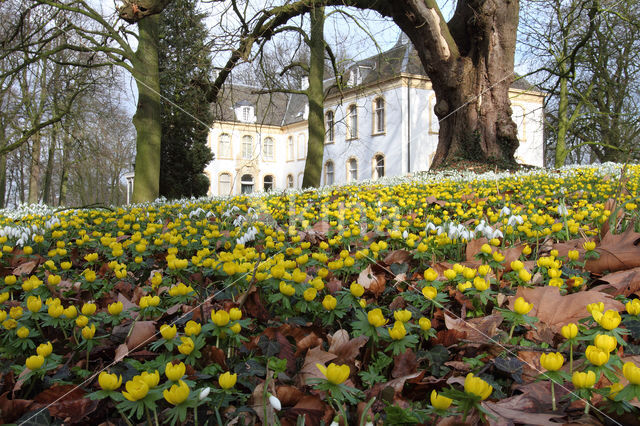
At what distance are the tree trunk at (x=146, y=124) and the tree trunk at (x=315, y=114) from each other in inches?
188

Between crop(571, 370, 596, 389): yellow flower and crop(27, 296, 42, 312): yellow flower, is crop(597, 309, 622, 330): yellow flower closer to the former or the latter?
crop(571, 370, 596, 389): yellow flower

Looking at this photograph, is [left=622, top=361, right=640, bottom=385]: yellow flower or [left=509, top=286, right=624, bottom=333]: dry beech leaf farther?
[left=509, top=286, right=624, bottom=333]: dry beech leaf

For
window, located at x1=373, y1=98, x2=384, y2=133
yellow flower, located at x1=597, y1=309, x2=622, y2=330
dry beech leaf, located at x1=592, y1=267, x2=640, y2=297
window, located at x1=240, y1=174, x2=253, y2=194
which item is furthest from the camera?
window, located at x1=240, y1=174, x2=253, y2=194

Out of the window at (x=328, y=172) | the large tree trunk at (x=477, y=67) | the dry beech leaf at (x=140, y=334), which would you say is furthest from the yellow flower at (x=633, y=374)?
the window at (x=328, y=172)

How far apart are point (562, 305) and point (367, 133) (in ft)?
114

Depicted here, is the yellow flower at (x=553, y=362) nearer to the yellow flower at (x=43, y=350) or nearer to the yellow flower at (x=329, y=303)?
the yellow flower at (x=329, y=303)

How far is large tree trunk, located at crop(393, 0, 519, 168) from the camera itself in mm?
9297

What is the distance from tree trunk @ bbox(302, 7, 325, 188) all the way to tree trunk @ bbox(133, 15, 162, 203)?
4781 millimetres

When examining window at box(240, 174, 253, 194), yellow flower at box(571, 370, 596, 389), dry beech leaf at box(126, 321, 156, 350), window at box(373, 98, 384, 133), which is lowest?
dry beech leaf at box(126, 321, 156, 350)

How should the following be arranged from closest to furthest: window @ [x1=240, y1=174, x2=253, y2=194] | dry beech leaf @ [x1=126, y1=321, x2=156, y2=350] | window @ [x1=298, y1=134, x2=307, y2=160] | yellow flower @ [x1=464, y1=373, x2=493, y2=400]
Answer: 1. yellow flower @ [x1=464, y1=373, x2=493, y2=400]
2. dry beech leaf @ [x1=126, y1=321, x2=156, y2=350]
3. window @ [x1=298, y1=134, x2=307, y2=160]
4. window @ [x1=240, y1=174, x2=253, y2=194]

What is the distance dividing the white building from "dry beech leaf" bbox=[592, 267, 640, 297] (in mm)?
23444

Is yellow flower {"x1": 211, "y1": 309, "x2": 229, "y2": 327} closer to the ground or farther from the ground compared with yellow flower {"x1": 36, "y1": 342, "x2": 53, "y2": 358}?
farther from the ground

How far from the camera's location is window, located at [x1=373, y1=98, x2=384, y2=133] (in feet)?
113

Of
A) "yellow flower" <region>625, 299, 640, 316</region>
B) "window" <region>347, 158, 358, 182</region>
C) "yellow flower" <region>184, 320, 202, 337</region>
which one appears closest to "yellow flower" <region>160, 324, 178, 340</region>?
"yellow flower" <region>184, 320, 202, 337</region>
